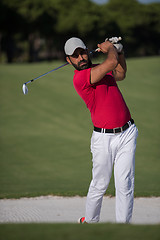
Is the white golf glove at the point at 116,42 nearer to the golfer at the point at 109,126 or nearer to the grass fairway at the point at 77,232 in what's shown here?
the golfer at the point at 109,126

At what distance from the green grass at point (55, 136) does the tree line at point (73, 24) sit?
26634mm

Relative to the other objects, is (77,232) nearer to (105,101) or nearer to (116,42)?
(105,101)

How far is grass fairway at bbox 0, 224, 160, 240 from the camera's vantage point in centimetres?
259

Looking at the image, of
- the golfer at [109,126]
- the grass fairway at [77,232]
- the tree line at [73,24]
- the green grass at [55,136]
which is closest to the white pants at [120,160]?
the golfer at [109,126]

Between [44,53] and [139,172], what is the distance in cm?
7654

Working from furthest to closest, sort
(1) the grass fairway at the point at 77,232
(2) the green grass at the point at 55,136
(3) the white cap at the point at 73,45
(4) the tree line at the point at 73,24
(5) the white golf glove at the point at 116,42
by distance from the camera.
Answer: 1. (4) the tree line at the point at 73,24
2. (2) the green grass at the point at 55,136
3. (5) the white golf glove at the point at 116,42
4. (3) the white cap at the point at 73,45
5. (1) the grass fairway at the point at 77,232

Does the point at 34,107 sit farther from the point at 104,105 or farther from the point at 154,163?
the point at 104,105

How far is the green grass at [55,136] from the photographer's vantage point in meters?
8.75

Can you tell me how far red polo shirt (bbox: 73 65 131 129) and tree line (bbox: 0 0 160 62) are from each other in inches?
1623

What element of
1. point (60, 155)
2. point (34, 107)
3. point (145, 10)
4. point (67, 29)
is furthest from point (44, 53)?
point (60, 155)

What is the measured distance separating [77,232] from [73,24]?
54692mm

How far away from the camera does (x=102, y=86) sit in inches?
164

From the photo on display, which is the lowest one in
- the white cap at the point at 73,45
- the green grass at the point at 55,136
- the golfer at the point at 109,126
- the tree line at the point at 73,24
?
the green grass at the point at 55,136

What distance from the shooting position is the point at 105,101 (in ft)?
13.8
